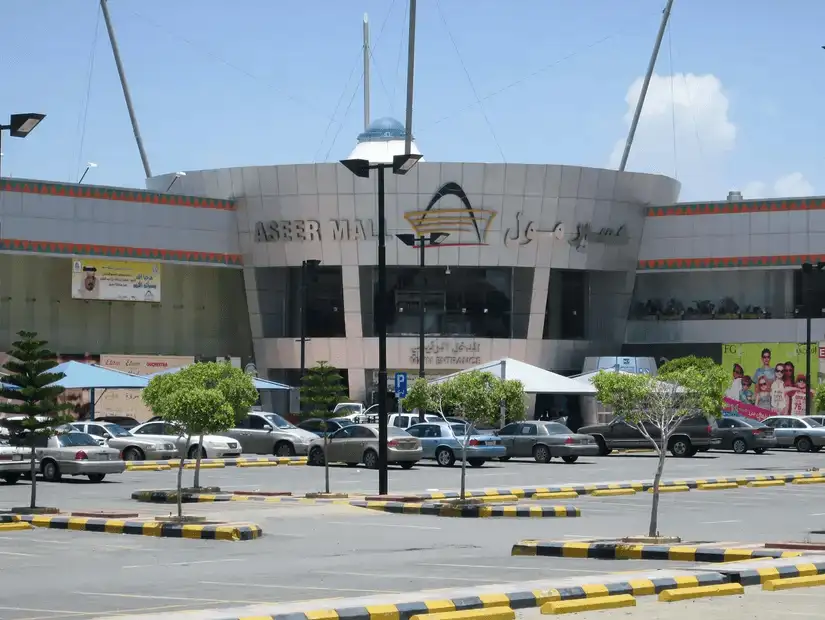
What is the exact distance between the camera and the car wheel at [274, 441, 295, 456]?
47688 mm

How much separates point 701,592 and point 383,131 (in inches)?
2227

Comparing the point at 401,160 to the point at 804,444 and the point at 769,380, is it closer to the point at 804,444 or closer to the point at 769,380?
the point at 804,444

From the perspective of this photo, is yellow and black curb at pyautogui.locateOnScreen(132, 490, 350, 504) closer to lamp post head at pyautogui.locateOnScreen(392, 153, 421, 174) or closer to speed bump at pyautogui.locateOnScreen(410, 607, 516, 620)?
lamp post head at pyautogui.locateOnScreen(392, 153, 421, 174)

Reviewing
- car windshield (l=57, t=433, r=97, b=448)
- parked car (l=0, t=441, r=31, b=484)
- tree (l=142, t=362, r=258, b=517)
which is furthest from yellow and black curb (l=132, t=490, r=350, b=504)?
car windshield (l=57, t=433, r=97, b=448)

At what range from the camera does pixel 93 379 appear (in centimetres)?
4731

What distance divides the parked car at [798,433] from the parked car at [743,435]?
2369 mm

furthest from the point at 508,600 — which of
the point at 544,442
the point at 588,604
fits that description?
the point at 544,442

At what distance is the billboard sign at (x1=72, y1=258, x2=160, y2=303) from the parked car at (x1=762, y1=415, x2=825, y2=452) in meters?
29.2

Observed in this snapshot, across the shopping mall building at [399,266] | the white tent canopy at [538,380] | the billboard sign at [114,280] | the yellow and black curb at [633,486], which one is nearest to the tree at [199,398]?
the yellow and black curb at [633,486]

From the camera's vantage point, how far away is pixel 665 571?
Result: 1625 centimetres

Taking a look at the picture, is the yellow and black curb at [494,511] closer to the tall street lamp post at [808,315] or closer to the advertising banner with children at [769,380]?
the tall street lamp post at [808,315]

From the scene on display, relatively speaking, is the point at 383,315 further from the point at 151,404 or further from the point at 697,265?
the point at 697,265

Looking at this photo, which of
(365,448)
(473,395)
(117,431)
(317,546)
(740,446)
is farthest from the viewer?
(740,446)

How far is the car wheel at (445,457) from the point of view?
43.6 m
